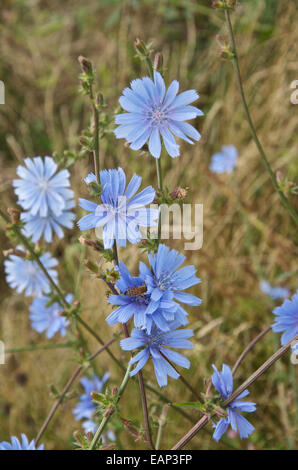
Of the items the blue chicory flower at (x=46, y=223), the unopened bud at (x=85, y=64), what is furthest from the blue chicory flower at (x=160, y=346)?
the unopened bud at (x=85, y=64)

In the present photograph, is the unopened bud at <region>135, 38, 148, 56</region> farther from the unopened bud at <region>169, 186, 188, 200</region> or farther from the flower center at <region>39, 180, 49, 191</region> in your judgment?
the flower center at <region>39, 180, 49, 191</region>

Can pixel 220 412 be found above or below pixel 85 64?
below

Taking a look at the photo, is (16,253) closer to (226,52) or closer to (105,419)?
(105,419)

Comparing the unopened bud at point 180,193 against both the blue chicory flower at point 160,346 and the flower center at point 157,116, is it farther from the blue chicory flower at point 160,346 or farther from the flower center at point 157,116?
the blue chicory flower at point 160,346

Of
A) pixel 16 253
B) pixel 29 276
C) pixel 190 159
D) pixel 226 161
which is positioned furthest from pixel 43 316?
pixel 190 159

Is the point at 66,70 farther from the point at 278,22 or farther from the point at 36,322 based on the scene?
the point at 36,322

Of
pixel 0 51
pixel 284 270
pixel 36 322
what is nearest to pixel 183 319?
pixel 36 322

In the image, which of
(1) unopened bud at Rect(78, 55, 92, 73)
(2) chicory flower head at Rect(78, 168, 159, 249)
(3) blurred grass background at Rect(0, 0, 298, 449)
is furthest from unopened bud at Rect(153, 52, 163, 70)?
(3) blurred grass background at Rect(0, 0, 298, 449)
